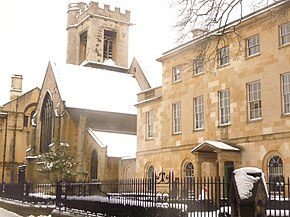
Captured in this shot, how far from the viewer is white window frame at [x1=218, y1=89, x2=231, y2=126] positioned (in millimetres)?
24797

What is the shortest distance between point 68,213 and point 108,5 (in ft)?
153

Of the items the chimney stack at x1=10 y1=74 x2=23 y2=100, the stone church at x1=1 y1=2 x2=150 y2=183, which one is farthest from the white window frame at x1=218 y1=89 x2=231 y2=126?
the chimney stack at x1=10 y1=74 x2=23 y2=100

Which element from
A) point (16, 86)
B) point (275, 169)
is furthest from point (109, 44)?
point (275, 169)

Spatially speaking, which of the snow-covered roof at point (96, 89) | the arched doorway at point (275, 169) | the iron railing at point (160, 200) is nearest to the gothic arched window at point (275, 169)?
the arched doorway at point (275, 169)

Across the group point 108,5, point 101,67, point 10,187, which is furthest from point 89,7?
point 10,187

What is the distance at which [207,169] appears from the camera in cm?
2586

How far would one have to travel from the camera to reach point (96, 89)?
4662cm

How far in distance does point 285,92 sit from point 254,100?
1919 mm

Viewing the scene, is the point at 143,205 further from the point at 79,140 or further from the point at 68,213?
the point at 79,140

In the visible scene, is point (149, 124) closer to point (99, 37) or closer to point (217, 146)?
point (217, 146)

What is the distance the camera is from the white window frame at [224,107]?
2480 cm

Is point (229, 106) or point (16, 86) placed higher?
point (16, 86)

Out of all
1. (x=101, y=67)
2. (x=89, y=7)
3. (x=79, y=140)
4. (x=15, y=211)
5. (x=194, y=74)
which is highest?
(x=89, y=7)

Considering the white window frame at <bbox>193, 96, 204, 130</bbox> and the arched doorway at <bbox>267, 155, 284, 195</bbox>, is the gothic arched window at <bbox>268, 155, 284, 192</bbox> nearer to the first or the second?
the arched doorway at <bbox>267, 155, 284, 195</bbox>
